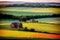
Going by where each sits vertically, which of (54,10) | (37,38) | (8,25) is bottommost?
(37,38)

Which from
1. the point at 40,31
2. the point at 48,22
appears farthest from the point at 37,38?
the point at 48,22

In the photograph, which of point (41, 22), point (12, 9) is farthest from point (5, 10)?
point (41, 22)

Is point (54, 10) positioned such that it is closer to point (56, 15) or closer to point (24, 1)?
point (56, 15)

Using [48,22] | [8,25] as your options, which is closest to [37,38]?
[48,22]

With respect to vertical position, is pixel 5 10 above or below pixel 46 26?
above

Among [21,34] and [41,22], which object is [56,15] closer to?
[41,22]

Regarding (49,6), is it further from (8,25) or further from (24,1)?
(8,25)

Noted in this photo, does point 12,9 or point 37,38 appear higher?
point 12,9
